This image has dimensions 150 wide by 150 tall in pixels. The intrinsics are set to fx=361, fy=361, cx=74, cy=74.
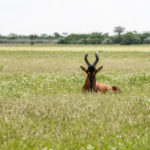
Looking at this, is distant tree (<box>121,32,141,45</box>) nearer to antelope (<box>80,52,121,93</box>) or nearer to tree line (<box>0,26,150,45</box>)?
tree line (<box>0,26,150,45</box>)

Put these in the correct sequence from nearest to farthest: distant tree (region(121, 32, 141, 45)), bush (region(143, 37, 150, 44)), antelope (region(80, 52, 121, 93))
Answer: antelope (region(80, 52, 121, 93)), distant tree (region(121, 32, 141, 45)), bush (region(143, 37, 150, 44))

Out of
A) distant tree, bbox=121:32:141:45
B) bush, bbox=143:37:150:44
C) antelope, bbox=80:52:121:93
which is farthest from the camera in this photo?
bush, bbox=143:37:150:44

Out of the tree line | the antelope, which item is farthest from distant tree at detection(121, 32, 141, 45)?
the antelope

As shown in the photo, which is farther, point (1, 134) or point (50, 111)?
point (50, 111)

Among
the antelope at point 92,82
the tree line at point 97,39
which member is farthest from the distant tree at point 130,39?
the antelope at point 92,82

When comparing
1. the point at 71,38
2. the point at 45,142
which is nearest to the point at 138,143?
the point at 45,142

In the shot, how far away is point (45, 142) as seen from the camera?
6172 mm

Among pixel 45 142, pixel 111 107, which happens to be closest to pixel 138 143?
pixel 45 142

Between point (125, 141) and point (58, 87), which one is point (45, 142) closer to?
point (125, 141)

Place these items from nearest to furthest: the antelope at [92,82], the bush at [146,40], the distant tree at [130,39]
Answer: the antelope at [92,82] < the distant tree at [130,39] < the bush at [146,40]

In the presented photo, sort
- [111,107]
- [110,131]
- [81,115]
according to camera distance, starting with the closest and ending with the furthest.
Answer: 1. [110,131]
2. [81,115]
3. [111,107]

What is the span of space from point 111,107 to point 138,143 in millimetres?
2964

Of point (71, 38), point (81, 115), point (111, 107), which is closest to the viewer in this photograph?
point (81, 115)

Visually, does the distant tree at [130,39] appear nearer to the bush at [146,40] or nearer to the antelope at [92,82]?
the bush at [146,40]
